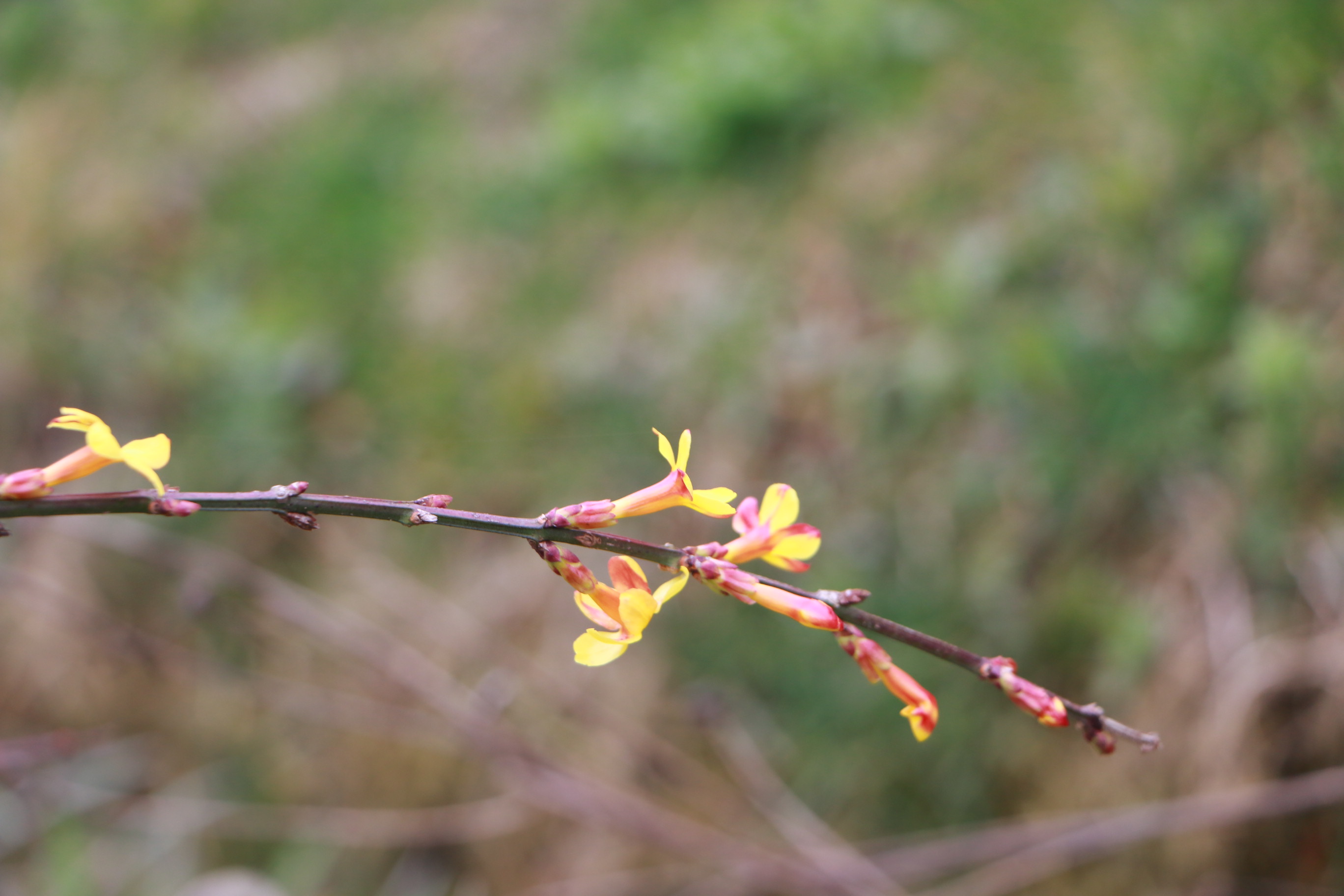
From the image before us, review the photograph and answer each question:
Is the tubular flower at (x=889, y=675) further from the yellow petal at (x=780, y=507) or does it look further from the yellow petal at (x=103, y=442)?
the yellow petal at (x=103, y=442)

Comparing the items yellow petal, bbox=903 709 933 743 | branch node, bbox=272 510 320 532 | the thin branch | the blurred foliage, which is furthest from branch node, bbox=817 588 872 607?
the blurred foliage

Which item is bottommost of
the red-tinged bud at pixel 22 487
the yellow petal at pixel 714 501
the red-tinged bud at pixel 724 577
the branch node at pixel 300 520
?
the red-tinged bud at pixel 22 487

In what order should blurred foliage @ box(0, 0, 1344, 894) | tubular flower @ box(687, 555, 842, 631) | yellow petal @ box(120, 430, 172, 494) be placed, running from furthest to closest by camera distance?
1. blurred foliage @ box(0, 0, 1344, 894)
2. tubular flower @ box(687, 555, 842, 631)
3. yellow petal @ box(120, 430, 172, 494)

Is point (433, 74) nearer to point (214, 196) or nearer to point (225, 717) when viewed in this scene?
point (214, 196)

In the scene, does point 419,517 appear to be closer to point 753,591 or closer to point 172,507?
point 172,507

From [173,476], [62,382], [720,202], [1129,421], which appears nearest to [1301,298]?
[1129,421]

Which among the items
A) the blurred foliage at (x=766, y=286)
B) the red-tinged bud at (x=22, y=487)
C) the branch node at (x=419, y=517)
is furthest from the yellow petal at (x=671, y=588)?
the blurred foliage at (x=766, y=286)

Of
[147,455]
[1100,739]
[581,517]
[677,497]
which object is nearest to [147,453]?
[147,455]

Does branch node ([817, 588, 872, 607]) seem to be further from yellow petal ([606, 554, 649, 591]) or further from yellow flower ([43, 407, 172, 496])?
yellow flower ([43, 407, 172, 496])
